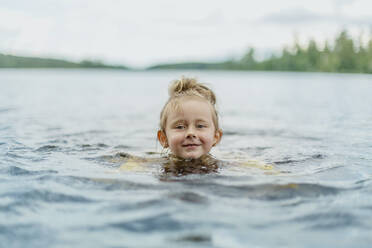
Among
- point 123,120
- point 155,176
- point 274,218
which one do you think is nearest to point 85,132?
point 123,120

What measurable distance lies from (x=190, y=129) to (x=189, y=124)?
0.07m

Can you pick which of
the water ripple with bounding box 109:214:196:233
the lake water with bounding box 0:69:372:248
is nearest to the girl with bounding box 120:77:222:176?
the lake water with bounding box 0:69:372:248

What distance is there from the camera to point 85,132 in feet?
26.7

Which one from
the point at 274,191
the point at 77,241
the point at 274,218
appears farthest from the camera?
the point at 274,191

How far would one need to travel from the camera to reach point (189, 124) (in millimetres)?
4527

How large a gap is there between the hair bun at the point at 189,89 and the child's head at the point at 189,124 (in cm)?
2

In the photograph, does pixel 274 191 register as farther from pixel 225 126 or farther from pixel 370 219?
pixel 225 126

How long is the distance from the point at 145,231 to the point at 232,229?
551 mm

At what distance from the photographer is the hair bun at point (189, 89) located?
4886mm

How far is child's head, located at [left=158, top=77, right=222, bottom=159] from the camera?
4500mm

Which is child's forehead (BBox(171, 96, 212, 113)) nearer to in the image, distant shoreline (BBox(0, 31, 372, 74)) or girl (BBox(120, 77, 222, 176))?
girl (BBox(120, 77, 222, 176))

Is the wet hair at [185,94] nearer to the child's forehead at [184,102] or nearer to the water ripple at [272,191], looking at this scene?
the child's forehead at [184,102]

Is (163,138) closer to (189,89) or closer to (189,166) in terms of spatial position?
(189,166)

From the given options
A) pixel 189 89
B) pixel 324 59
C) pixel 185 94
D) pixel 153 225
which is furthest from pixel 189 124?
pixel 324 59
